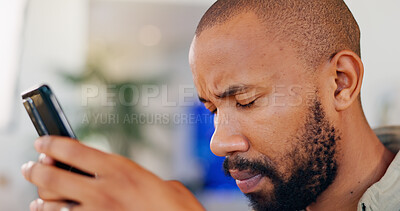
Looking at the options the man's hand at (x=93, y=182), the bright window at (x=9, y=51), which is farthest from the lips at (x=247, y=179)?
the bright window at (x=9, y=51)

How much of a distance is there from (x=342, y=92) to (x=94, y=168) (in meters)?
0.70

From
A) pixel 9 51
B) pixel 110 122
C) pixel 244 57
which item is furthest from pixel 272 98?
pixel 9 51

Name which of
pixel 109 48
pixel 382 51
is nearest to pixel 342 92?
pixel 382 51

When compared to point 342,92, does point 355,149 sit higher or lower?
lower

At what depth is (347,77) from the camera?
96cm

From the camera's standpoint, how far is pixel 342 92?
3.07 feet

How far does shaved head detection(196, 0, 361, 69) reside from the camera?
938mm

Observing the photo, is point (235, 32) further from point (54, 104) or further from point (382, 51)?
point (382, 51)

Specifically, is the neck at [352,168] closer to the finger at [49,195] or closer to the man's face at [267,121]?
the man's face at [267,121]

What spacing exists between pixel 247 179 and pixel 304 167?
0.48ft

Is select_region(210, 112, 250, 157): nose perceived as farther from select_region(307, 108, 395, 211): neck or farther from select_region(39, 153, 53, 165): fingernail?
select_region(39, 153, 53, 165): fingernail

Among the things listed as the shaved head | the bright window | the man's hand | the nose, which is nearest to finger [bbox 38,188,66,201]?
the man's hand

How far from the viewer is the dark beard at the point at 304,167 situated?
2.97 ft

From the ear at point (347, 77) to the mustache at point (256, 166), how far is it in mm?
231
